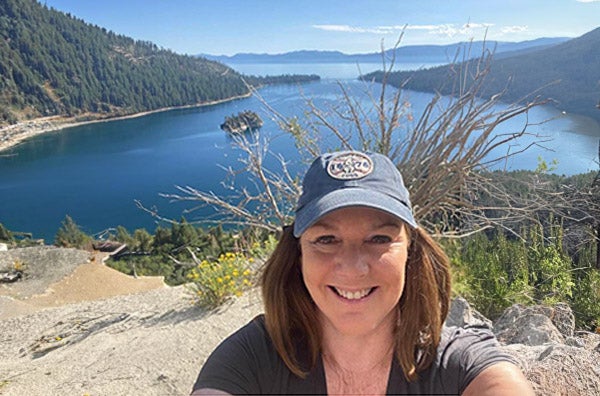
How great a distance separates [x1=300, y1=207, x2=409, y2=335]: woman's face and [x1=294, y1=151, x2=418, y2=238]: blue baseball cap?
3cm

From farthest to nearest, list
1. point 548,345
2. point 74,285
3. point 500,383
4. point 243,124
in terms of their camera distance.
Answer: point 74,285
point 243,124
point 548,345
point 500,383

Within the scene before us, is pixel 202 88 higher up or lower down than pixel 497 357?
lower down

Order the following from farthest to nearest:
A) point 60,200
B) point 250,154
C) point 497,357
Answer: point 60,200 → point 250,154 → point 497,357

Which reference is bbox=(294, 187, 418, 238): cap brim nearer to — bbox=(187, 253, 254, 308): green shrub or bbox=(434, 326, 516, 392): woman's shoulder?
bbox=(434, 326, 516, 392): woman's shoulder

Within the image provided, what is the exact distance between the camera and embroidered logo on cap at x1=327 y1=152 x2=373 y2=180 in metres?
0.97

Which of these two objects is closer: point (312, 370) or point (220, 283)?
point (312, 370)

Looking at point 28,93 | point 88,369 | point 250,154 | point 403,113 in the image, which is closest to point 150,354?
point 88,369

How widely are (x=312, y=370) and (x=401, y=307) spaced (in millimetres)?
244

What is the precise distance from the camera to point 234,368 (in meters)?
0.97

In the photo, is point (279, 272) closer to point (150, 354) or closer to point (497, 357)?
point (497, 357)

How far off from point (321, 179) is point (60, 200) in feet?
144

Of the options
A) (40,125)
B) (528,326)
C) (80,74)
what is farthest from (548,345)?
(80,74)

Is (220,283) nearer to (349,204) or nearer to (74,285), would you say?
(349,204)

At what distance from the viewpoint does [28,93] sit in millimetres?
72375
